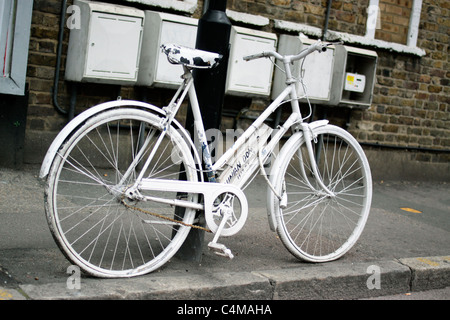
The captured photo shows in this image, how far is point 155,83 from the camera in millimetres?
6977

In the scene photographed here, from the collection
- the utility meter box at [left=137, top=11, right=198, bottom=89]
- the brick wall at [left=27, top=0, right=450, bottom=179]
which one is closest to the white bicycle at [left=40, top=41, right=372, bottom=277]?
the utility meter box at [left=137, top=11, right=198, bottom=89]

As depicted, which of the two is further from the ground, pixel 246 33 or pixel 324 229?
pixel 246 33

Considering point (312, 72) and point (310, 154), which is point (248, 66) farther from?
point (310, 154)

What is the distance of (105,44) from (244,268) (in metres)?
3.17

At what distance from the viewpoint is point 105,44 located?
6574 millimetres

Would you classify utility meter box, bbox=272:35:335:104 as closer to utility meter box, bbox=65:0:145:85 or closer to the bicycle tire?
utility meter box, bbox=65:0:145:85

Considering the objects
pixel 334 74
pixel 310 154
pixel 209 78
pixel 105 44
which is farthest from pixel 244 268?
pixel 334 74

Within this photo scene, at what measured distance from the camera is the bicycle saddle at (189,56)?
12.5ft

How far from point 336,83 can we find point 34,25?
12.2ft

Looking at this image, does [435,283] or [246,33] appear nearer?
[435,283]

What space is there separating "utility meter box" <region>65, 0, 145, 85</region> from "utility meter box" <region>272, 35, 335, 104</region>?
1.92 meters

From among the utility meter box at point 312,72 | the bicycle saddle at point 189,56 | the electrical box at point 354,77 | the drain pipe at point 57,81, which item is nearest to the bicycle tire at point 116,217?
the bicycle saddle at point 189,56
